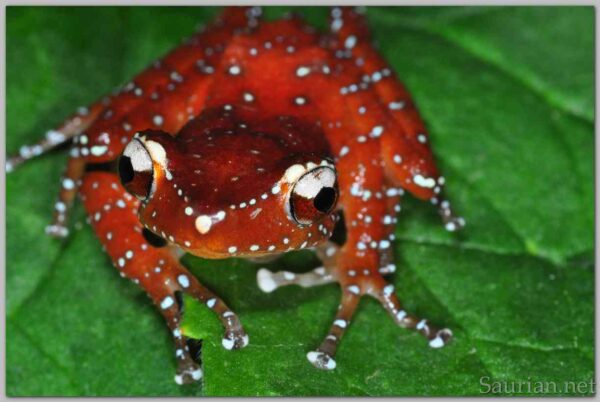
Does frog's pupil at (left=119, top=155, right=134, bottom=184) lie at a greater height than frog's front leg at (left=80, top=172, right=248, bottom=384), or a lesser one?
greater

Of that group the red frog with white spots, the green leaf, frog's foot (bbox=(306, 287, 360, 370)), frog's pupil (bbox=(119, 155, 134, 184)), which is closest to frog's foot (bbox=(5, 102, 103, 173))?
the red frog with white spots

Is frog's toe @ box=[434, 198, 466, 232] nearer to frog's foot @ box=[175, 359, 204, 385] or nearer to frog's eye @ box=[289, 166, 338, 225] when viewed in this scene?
frog's eye @ box=[289, 166, 338, 225]

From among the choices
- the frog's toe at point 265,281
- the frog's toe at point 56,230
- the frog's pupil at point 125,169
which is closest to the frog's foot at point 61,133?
the frog's toe at point 56,230

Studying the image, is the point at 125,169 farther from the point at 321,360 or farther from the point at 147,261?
the point at 321,360

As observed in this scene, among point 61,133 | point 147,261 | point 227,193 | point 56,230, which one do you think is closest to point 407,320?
point 227,193

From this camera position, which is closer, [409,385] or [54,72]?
[409,385]

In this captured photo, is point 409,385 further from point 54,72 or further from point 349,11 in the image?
point 54,72

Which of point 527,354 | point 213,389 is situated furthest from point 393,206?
point 213,389
